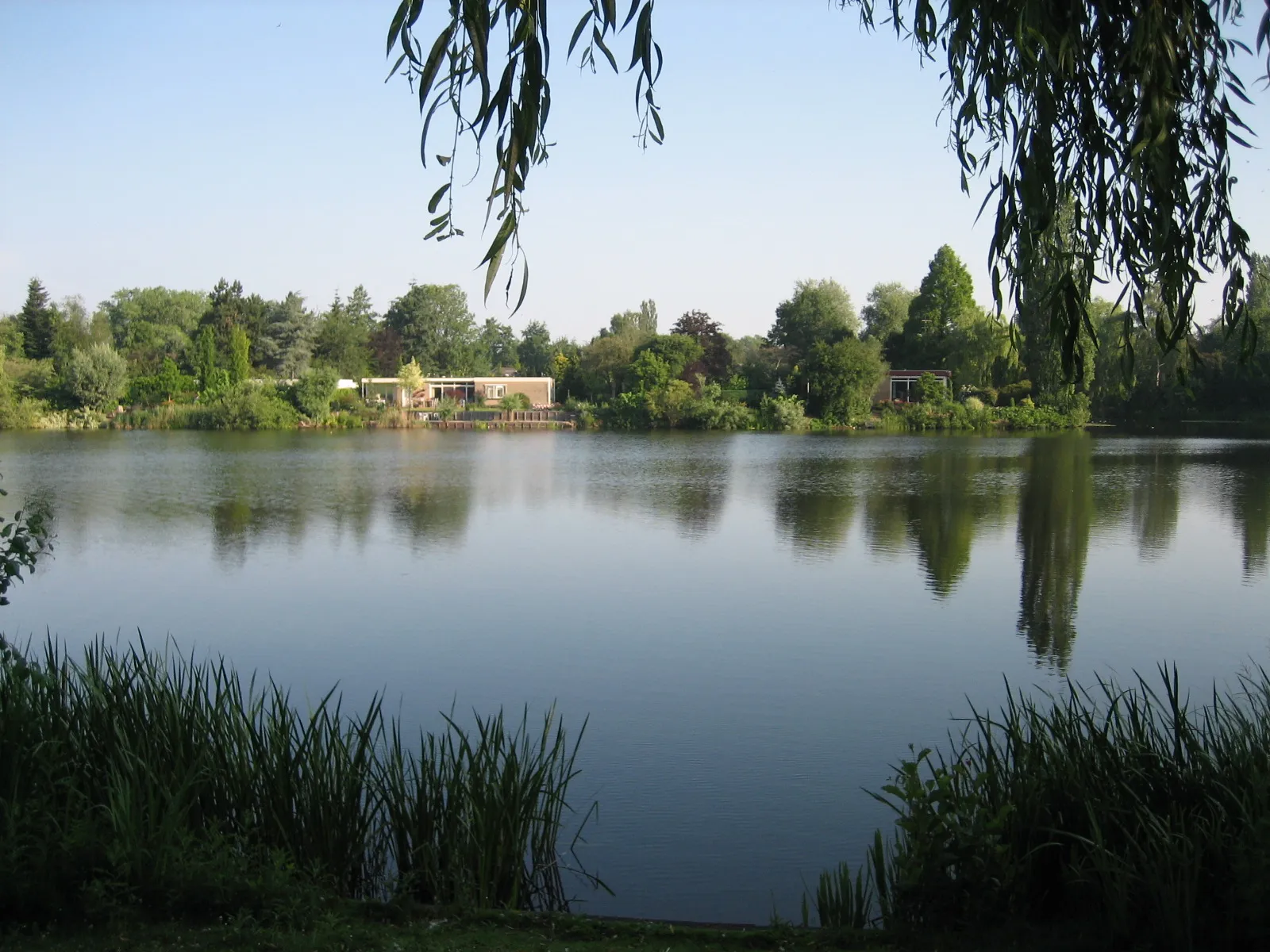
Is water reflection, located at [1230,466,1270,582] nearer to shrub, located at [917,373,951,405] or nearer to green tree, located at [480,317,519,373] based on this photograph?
shrub, located at [917,373,951,405]

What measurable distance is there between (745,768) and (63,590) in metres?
8.10

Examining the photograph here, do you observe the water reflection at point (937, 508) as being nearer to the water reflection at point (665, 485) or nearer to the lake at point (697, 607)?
the lake at point (697, 607)

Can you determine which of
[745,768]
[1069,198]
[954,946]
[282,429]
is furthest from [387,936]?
[282,429]

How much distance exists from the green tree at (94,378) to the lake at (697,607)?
2887 centimetres

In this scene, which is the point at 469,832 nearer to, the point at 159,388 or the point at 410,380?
the point at 159,388

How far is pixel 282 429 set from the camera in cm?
5012

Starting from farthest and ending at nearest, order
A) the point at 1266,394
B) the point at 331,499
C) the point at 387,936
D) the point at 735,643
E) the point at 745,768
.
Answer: the point at 1266,394
the point at 331,499
the point at 735,643
the point at 745,768
the point at 387,936

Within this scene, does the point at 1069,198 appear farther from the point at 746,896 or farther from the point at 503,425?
the point at 503,425

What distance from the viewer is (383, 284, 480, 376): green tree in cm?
7400

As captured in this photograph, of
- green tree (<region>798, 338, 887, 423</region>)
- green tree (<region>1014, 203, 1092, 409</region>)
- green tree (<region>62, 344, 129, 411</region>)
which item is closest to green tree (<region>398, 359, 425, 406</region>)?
green tree (<region>62, 344, 129, 411</region>)

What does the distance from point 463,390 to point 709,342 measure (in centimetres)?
1448

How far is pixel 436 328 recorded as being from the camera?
7488 cm

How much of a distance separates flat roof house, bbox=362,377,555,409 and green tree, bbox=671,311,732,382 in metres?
7.80

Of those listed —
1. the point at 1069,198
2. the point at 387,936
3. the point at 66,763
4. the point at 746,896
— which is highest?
the point at 1069,198
